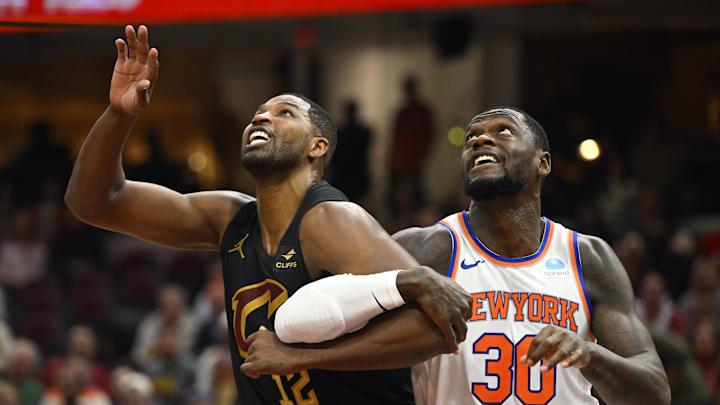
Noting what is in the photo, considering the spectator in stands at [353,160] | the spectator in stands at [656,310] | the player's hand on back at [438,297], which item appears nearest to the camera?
the player's hand on back at [438,297]

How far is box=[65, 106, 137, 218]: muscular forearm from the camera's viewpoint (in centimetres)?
373

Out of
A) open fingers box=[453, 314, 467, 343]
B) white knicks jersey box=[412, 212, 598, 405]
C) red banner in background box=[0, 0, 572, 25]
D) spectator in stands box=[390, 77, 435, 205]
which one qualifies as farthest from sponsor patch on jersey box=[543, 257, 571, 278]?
A: spectator in stands box=[390, 77, 435, 205]

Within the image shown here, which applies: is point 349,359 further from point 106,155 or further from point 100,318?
point 100,318

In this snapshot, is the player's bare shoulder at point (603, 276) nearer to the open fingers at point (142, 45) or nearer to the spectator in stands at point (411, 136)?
the open fingers at point (142, 45)

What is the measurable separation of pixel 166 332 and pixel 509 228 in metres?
5.59

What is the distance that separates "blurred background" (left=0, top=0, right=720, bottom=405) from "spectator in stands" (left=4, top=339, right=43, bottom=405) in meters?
0.02

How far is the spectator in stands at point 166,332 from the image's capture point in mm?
8898

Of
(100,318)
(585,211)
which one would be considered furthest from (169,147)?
(585,211)

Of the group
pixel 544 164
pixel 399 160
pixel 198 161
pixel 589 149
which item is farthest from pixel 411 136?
Result: pixel 544 164

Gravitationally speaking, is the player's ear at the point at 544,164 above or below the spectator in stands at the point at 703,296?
above

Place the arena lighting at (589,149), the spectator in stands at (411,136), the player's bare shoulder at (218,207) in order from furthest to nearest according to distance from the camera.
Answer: the spectator in stands at (411,136), the arena lighting at (589,149), the player's bare shoulder at (218,207)

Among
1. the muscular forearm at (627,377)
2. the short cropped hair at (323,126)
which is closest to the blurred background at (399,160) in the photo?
the muscular forearm at (627,377)

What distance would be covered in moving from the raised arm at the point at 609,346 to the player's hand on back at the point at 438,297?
0.80ft

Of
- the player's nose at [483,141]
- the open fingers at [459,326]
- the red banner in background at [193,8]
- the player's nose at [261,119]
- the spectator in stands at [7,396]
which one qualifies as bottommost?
the spectator in stands at [7,396]
